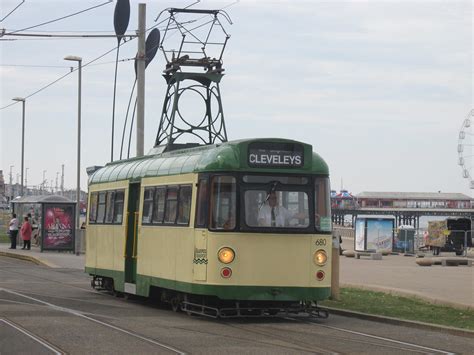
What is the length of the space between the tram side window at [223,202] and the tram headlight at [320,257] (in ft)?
5.14

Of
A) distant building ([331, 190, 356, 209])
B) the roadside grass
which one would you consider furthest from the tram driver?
distant building ([331, 190, 356, 209])

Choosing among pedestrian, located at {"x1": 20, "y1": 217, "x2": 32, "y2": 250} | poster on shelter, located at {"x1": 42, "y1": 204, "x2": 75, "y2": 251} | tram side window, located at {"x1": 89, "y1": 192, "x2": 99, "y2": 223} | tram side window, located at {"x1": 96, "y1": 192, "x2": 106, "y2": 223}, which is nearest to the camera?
tram side window, located at {"x1": 96, "y1": 192, "x2": 106, "y2": 223}

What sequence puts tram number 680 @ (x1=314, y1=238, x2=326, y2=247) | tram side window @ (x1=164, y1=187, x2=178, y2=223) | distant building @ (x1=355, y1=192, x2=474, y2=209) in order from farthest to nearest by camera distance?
distant building @ (x1=355, y1=192, x2=474, y2=209) → tram side window @ (x1=164, y1=187, x2=178, y2=223) → tram number 680 @ (x1=314, y1=238, x2=326, y2=247)

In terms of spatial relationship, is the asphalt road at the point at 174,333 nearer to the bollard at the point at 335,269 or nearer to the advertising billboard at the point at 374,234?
the bollard at the point at 335,269

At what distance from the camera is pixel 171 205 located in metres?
17.9

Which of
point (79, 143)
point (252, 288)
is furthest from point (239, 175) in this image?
point (79, 143)

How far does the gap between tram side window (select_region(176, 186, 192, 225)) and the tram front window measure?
1187 millimetres

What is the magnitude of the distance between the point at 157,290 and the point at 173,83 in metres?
4.85

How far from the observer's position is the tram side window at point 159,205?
720 inches

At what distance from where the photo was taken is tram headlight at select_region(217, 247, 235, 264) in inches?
631

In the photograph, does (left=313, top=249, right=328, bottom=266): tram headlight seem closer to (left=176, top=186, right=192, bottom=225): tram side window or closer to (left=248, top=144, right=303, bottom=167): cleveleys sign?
(left=248, top=144, right=303, bottom=167): cleveleys sign

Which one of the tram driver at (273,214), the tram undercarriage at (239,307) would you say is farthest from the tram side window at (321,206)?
the tram undercarriage at (239,307)

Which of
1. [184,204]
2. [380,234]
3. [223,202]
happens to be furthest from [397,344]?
[380,234]

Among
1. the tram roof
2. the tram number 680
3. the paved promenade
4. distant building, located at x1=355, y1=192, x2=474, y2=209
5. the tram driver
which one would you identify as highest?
distant building, located at x1=355, y1=192, x2=474, y2=209
